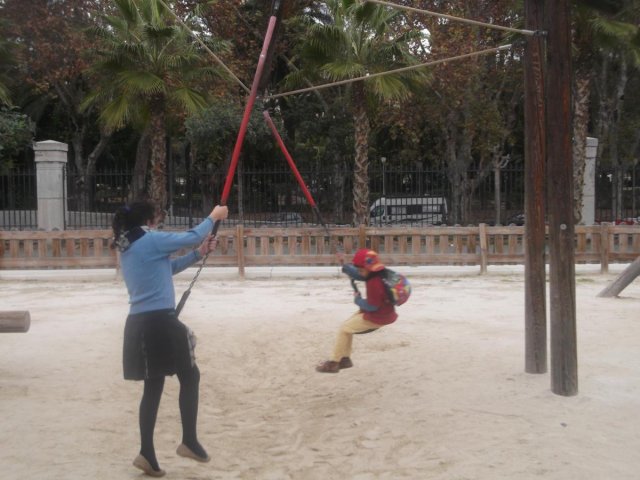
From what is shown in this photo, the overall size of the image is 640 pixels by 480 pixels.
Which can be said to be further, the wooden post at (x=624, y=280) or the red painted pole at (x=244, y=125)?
the wooden post at (x=624, y=280)

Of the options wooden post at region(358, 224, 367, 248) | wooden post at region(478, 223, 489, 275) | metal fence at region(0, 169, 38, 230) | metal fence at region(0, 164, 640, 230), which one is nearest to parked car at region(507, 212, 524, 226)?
metal fence at region(0, 164, 640, 230)

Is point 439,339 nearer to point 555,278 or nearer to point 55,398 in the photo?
point 555,278

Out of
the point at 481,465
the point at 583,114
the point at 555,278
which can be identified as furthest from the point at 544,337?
the point at 583,114

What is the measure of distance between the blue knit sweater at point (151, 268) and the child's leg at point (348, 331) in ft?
7.02

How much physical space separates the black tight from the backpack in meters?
2.04

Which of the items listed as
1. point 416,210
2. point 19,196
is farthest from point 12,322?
point 19,196

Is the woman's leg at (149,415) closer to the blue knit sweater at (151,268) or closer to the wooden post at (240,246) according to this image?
the blue knit sweater at (151,268)

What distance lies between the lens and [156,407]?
4684 mm

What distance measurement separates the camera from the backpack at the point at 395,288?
245 inches

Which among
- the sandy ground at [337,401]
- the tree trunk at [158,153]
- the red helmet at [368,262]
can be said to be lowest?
the sandy ground at [337,401]

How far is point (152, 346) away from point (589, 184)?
59.5 ft

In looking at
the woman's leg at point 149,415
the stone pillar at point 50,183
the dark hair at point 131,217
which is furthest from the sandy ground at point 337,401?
the stone pillar at point 50,183

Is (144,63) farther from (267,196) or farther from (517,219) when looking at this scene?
(517,219)

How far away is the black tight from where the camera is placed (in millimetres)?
4633
